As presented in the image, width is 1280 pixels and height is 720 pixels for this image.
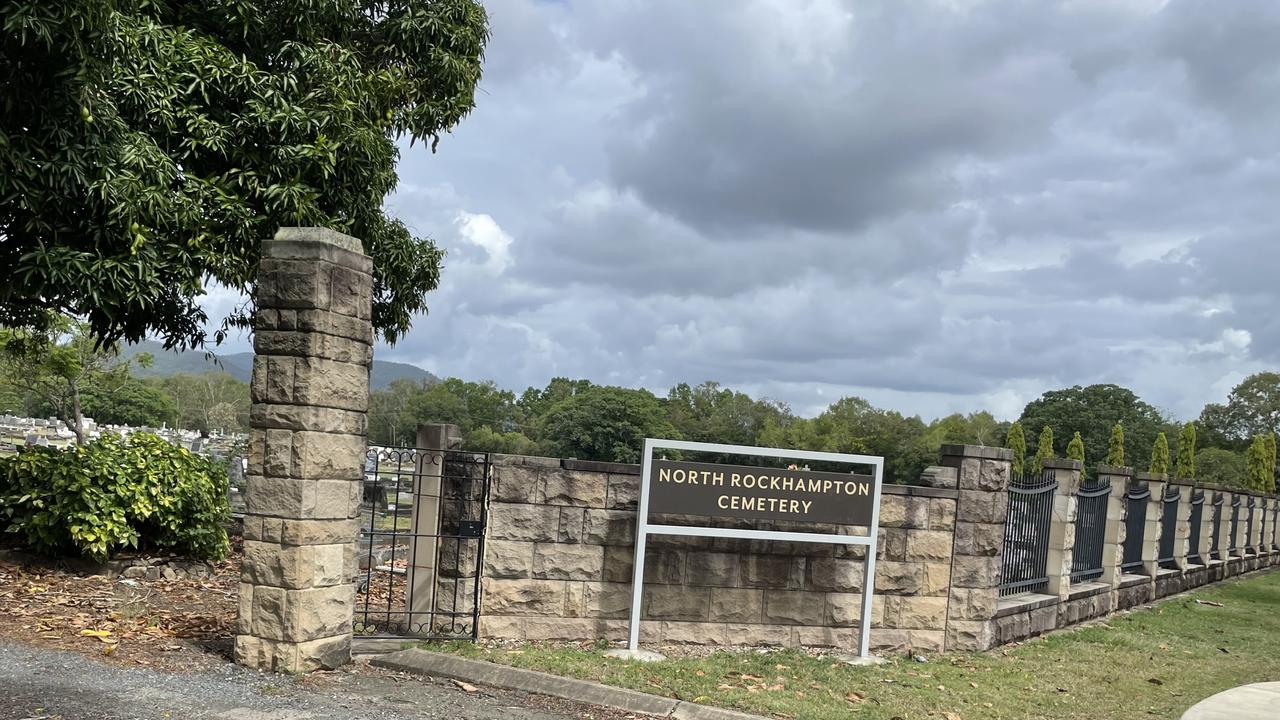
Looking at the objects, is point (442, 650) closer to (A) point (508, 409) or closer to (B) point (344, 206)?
(B) point (344, 206)

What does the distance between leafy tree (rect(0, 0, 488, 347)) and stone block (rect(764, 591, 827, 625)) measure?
24.4 ft

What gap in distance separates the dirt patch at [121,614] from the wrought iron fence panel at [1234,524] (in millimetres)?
19948

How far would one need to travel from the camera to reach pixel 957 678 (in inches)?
329

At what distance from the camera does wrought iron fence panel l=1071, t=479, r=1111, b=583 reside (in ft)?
42.8

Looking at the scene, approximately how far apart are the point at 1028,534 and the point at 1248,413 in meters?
76.3

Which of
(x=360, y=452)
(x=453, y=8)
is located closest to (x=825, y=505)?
(x=360, y=452)

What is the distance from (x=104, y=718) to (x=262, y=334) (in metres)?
2.60

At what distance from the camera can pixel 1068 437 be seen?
77.8 metres

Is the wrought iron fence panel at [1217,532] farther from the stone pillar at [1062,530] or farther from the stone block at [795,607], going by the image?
the stone block at [795,607]

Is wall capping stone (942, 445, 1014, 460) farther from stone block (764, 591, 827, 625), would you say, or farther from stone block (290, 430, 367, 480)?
stone block (290, 430, 367, 480)

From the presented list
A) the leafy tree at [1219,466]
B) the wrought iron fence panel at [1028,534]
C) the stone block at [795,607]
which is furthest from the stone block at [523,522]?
the leafy tree at [1219,466]

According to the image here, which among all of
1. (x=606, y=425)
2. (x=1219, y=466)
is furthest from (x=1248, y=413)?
(x=606, y=425)

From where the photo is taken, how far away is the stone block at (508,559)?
26.7 feet

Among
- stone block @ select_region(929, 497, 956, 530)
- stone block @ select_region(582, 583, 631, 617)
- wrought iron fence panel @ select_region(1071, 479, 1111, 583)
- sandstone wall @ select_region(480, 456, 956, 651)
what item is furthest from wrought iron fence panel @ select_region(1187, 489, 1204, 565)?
stone block @ select_region(582, 583, 631, 617)
